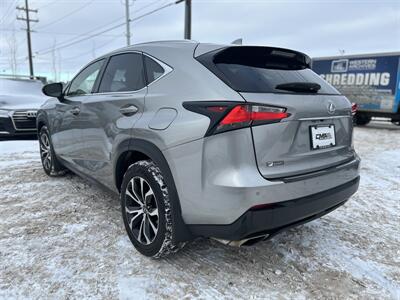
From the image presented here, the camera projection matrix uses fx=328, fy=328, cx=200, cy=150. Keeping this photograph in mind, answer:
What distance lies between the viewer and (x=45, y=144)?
4812 mm

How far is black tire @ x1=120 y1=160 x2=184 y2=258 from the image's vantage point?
2.31m

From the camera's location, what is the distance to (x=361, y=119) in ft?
48.7

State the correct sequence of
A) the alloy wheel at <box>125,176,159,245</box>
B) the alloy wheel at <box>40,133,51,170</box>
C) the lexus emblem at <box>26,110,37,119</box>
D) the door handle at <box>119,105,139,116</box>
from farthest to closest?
the lexus emblem at <box>26,110,37,119</box>
the alloy wheel at <box>40,133,51,170</box>
the door handle at <box>119,105,139,116</box>
the alloy wheel at <box>125,176,159,245</box>

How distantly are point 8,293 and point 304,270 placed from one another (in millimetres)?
2118

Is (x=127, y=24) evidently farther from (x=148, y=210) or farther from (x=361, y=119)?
(x=148, y=210)

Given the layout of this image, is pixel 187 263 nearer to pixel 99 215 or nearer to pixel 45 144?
pixel 99 215

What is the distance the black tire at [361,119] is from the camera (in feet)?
48.2

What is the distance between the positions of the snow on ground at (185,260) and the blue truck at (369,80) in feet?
37.3

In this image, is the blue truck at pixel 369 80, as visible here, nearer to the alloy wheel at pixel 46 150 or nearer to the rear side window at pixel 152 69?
the alloy wheel at pixel 46 150

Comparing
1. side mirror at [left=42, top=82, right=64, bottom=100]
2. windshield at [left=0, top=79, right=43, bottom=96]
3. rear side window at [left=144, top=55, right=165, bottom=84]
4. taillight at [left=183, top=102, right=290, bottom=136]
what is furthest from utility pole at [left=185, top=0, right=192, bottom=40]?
taillight at [left=183, top=102, right=290, bottom=136]

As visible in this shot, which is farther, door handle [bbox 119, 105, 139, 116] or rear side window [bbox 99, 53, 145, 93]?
rear side window [bbox 99, 53, 145, 93]

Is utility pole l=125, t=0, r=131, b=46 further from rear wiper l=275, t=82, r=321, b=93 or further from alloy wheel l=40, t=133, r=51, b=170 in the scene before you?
rear wiper l=275, t=82, r=321, b=93

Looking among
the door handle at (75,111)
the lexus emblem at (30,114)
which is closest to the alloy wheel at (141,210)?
the door handle at (75,111)

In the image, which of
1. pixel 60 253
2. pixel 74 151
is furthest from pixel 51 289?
pixel 74 151
